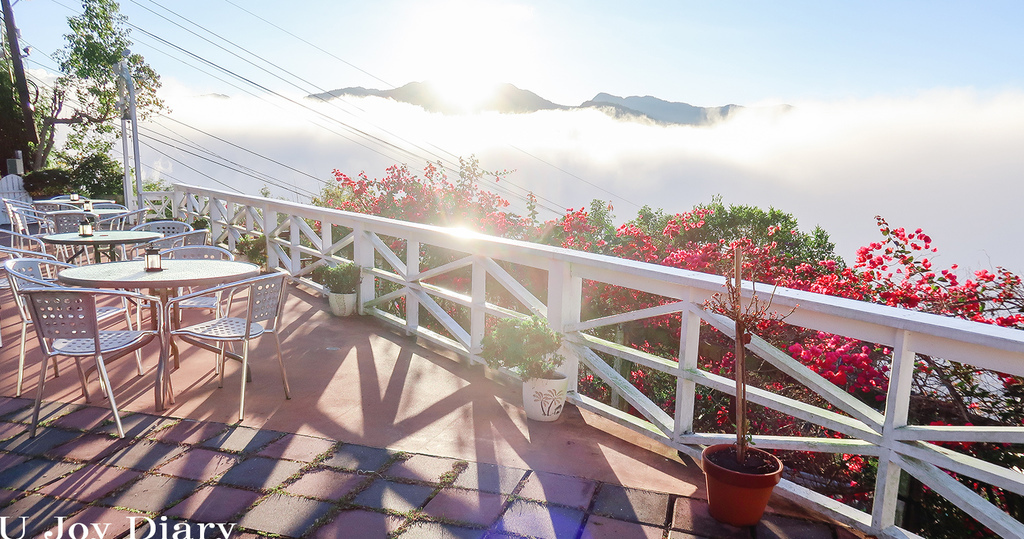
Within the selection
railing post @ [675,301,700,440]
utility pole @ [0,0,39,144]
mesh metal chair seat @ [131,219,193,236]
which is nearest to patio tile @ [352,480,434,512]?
railing post @ [675,301,700,440]

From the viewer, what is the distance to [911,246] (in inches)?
174

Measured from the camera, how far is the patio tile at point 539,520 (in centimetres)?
221

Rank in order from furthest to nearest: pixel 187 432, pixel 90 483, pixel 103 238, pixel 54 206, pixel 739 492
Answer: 1. pixel 54 206
2. pixel 103 238
3. pixel 187 432
4. pixel 90 483
5. pixel 739 492

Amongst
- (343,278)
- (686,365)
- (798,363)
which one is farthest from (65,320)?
(798,363)

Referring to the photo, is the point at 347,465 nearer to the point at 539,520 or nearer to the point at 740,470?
the point at 539,520

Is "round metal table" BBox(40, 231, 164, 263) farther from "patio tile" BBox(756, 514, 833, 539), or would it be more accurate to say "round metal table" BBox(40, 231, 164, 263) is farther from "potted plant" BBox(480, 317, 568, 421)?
"patio tile" BBox(756, 514, 833, 539)

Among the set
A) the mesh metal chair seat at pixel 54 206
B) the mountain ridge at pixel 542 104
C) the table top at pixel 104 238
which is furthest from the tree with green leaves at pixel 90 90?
the mountain ridge at pixel 542 104

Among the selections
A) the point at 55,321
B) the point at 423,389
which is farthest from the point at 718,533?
the point at 55,321

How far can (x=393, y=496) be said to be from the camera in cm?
242

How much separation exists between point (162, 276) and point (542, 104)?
86888 mm

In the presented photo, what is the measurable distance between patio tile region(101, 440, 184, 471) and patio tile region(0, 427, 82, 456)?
331 mm

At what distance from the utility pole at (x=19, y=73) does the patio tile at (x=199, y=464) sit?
21024mm

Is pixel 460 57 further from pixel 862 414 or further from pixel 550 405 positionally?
pixel 862 414

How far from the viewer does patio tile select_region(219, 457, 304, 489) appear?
98.2 inches
